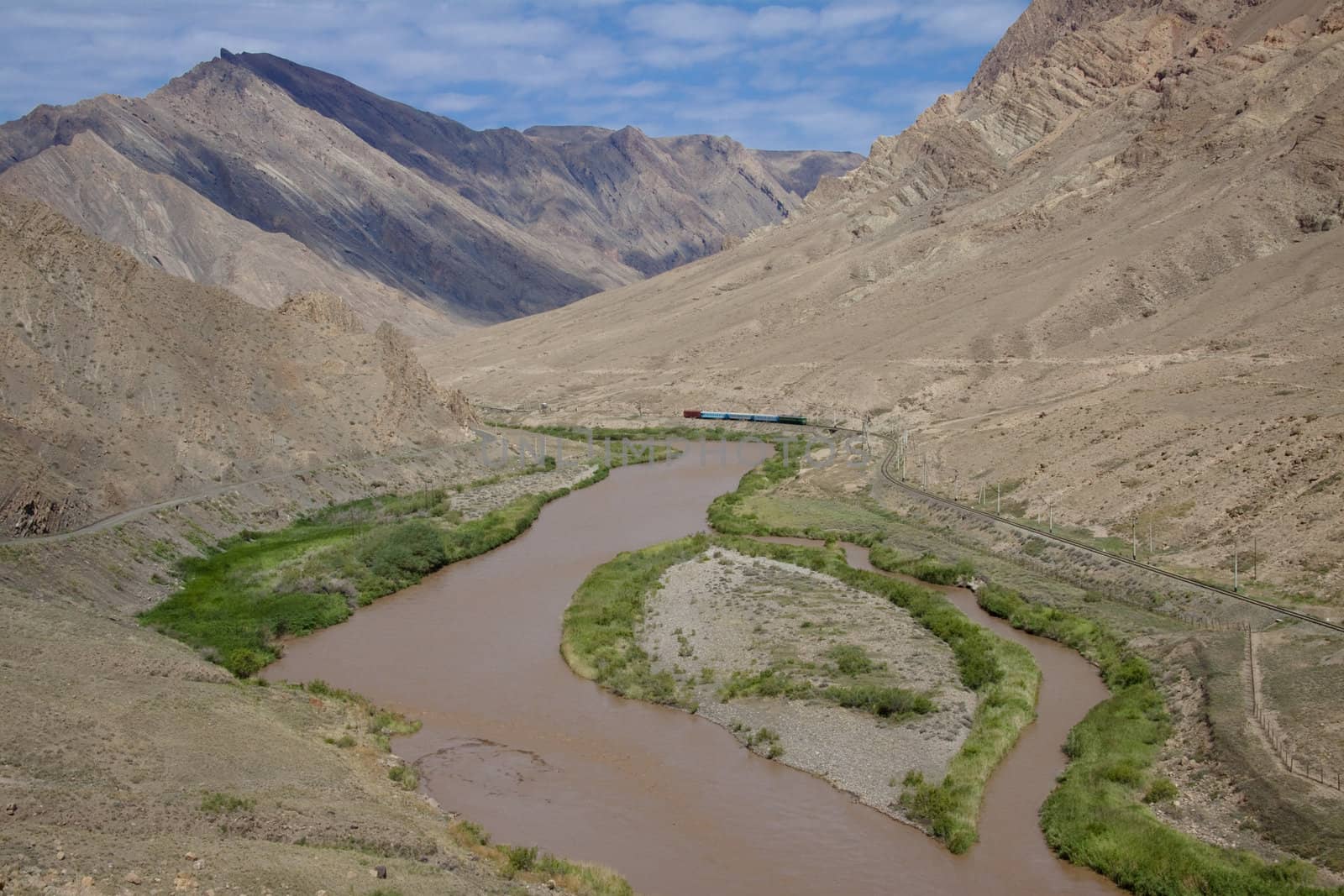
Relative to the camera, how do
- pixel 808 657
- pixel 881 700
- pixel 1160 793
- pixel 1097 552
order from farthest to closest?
pixel 1097 552 → pixel 808 657 → pixel 881 700 → pixel 1160 793

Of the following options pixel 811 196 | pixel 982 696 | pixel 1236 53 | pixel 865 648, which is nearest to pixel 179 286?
pixel 865 648

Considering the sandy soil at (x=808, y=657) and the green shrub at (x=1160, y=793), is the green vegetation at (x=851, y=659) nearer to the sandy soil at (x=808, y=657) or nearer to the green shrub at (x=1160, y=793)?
the sandy soil at (x=808, y=657)

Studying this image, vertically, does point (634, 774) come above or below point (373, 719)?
below

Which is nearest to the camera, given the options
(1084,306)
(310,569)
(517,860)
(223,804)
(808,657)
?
(223,804)

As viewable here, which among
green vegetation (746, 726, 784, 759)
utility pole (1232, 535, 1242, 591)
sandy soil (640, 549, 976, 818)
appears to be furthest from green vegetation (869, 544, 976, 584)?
green vegetation (746, 726, 784, 759)

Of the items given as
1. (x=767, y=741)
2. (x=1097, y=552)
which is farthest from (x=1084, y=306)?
(x=767, y=741)

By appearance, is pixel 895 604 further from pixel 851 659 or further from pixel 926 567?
pixel 851 659

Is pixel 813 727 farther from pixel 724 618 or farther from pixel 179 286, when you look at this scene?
pixel 179 286
